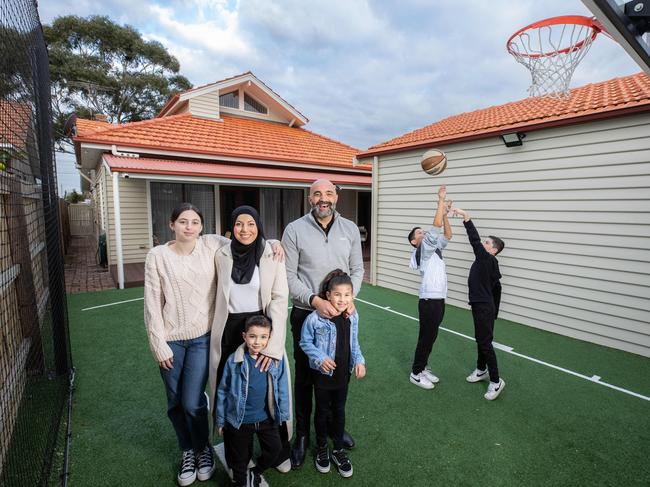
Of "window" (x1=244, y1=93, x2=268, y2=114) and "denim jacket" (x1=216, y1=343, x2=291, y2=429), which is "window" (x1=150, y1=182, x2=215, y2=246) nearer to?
"window" (x1=244, y1=93, x2=268, y2=114)

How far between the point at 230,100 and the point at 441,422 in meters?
12.4

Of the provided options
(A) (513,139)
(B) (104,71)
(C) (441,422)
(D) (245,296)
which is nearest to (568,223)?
(A) (513,139)

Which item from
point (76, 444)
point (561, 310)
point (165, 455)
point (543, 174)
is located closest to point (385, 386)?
point (165, 455)

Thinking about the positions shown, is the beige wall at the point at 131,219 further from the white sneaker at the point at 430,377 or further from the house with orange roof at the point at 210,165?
the white sneaker at the point at 430,377

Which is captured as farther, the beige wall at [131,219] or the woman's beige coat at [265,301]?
the beige wall at [131,219]

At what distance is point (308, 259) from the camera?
99.0 inches

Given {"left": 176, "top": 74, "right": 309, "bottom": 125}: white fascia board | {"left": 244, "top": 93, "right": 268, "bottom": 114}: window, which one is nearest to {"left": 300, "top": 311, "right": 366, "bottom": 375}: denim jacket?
{"left": 176, "top": 74, "right": 309, "bottom": 125}: white fascia board

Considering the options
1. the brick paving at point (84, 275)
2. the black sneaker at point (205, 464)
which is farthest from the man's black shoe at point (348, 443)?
the brick paving at point (84, 275)

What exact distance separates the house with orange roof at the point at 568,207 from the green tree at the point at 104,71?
2507 cm

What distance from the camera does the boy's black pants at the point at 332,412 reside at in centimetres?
239

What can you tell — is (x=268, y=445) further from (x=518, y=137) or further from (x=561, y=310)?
(x=518, y=137)

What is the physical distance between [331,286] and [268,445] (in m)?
1.03

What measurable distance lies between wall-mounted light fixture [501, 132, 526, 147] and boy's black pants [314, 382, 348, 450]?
5.08m

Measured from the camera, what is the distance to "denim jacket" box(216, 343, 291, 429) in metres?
2.07
